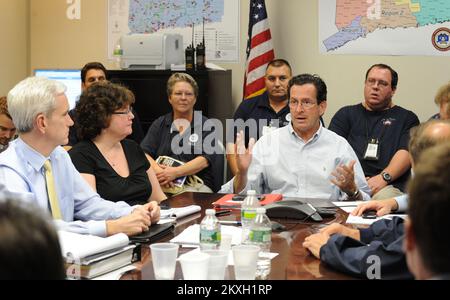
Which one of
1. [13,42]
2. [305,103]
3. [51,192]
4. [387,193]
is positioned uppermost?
[13,42]

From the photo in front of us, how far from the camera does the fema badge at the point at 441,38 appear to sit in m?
5.27

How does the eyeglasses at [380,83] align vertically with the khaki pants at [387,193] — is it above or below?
above

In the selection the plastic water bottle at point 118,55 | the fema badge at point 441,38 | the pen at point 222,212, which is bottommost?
the pen at point 222,212

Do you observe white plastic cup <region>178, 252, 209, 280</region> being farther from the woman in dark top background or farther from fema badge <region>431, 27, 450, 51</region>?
fema badge <region>431, 27, 450, 51</region>

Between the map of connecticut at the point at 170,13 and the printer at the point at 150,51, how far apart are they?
52 cm

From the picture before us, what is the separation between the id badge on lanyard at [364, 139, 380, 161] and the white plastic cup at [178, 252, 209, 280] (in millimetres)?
3223

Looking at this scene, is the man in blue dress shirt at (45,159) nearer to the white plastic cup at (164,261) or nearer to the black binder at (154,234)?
the black binder at (154,234)

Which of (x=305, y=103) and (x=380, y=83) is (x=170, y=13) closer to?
(x=380, y=83)

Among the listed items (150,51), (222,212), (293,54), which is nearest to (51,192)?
(222,212)

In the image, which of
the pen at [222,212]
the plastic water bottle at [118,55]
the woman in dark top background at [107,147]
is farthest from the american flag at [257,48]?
the pen at [222,212]

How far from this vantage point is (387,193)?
4383 mm

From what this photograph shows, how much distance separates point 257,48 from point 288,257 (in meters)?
3.59

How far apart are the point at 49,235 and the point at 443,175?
62 cm
